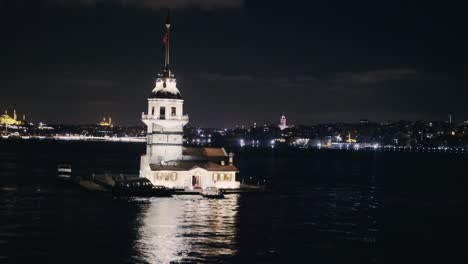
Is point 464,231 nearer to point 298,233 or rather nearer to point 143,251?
point 298,233

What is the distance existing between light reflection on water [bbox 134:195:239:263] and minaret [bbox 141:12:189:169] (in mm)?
8626

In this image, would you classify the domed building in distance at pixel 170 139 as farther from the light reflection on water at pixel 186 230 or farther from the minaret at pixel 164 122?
the light reflection on water at pixel 186 230

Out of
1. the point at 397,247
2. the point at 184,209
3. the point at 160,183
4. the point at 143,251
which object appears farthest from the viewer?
the point at 160,183

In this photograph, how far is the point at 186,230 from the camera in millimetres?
48938

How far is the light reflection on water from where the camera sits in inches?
→ 1634

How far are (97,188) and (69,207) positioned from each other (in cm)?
1351

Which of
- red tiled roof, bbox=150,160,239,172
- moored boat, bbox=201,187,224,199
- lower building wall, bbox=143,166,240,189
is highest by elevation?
red tiled roof, bbox=150,160,239,172

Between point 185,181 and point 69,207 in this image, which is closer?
point 69,207

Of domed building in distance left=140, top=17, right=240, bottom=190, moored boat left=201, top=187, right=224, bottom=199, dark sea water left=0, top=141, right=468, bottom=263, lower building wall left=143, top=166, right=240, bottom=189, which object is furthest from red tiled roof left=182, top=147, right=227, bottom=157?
moored boat left=201, top=187, right=224, bottom=199

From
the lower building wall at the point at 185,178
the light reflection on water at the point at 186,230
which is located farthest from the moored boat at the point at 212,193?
the lower building wall at the point at 185,178

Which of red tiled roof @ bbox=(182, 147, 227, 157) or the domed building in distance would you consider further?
red tiled roof @ bbox=(182, 147, 227, 157)

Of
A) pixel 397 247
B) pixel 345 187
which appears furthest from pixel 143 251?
pixel 345 187

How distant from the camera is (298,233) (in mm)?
50406

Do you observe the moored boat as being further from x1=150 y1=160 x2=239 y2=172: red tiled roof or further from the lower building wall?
x1=150 y1=160 x2=239 y2=172: red tiled roof
